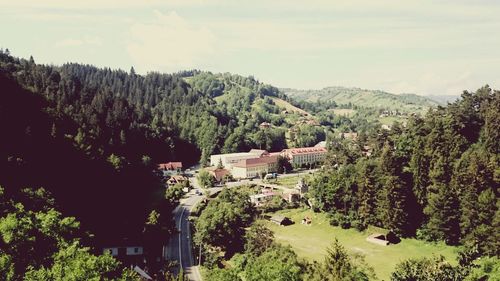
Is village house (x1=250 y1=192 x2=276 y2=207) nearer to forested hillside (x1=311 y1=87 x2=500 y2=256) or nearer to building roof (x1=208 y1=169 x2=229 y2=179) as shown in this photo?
forested hillside (x1=311 y1=87 x2=500 y2=256)

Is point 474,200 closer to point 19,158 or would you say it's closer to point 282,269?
point 282,269

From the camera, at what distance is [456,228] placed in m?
57.0

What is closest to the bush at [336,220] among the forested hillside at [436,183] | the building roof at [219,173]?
the forested hillside at [436,183]

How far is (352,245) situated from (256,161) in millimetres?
58714

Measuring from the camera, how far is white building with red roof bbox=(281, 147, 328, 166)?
130m

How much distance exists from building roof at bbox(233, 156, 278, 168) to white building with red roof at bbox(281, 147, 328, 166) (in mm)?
7587

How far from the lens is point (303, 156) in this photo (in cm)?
13325

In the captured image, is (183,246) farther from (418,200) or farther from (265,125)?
(265,125)

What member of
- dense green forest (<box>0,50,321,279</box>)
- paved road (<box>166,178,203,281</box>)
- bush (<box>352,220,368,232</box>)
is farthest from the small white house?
bush (<box>352,220,368,232</box>)

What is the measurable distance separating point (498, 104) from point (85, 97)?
88.3 m

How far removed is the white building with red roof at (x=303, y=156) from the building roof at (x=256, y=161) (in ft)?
24.9

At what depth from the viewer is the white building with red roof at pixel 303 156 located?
426 ft

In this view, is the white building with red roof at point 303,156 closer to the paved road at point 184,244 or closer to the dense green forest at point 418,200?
the paved road at point 184,244

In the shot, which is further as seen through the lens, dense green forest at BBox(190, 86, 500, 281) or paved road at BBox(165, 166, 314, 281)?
paved road at BBox(165, 166, 314, 281)
